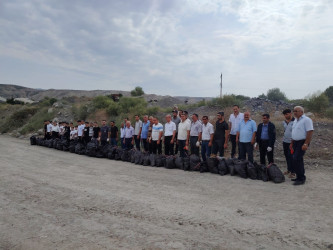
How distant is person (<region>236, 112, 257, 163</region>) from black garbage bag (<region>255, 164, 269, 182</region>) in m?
0.69

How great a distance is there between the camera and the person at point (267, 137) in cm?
773

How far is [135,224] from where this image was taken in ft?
13.7

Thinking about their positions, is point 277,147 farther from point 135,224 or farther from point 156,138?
point 135,224

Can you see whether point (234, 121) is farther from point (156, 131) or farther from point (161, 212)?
point (161, 212)

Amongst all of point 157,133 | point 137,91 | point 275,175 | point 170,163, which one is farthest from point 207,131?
point 137,91

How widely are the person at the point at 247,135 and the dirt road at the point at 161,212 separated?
3.95 feet

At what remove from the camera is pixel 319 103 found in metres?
16.4

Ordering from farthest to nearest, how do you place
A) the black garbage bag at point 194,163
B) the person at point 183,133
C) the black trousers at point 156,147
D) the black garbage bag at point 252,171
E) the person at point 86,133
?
the person at point 86,133 < the black trousers at point 156,147 < the person at point 183,133 < the black garbage bag at point 194,163 < the black garbage bag at point 252,171

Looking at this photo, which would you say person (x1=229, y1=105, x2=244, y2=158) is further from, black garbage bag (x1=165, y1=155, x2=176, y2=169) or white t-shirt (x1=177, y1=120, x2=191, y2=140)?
black garbage bag (x1=165, y1=155, x2=176, y2=169)

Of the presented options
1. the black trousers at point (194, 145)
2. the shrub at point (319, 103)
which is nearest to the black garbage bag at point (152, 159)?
the black trousers at point (194, 145)

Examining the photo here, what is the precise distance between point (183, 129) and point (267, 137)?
2.77 meters

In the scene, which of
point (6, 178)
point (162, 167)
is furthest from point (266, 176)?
point (6, 178)

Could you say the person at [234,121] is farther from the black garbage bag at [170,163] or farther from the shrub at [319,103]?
the shrub at [319,103]

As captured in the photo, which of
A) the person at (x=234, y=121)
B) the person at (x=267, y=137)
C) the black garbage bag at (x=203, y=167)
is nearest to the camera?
the person at (x=267, y=137)
